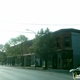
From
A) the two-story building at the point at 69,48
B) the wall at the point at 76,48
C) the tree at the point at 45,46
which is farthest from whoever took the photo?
the wall at the point at 76,48

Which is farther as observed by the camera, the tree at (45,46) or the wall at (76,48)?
the wall at (76,48)

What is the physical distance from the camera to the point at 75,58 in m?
52.4

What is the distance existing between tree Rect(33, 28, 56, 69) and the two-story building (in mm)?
2148

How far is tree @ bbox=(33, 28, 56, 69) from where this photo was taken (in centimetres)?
5159

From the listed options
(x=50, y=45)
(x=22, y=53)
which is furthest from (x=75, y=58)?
(x=22, y=53)

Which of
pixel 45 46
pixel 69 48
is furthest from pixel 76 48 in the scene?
pixel 45 46

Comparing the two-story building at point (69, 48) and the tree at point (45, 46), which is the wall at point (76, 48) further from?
the tree at point (45, 46)

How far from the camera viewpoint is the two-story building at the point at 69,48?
52250 millimetres

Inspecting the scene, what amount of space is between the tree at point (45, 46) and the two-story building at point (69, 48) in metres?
2.15

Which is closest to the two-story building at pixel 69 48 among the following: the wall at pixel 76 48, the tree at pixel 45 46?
the wall at pixel 76 48

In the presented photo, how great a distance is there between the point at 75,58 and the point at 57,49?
4664 millimetres

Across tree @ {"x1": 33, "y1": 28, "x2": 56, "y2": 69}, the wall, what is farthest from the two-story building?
tree @ {"x1": 33, "y1": 28, "x2": 56, "y2": 69}

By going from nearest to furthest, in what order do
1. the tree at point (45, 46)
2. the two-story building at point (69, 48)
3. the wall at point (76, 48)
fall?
the tree at point (45, 46) → the two-story building at point (69, 48) → the wall at point (76, 48)

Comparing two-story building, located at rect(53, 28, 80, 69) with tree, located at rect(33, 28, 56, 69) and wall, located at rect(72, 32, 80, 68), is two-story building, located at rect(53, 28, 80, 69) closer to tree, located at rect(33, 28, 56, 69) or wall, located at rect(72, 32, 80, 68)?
wall, located at rect(72, 32, 80, 68)
